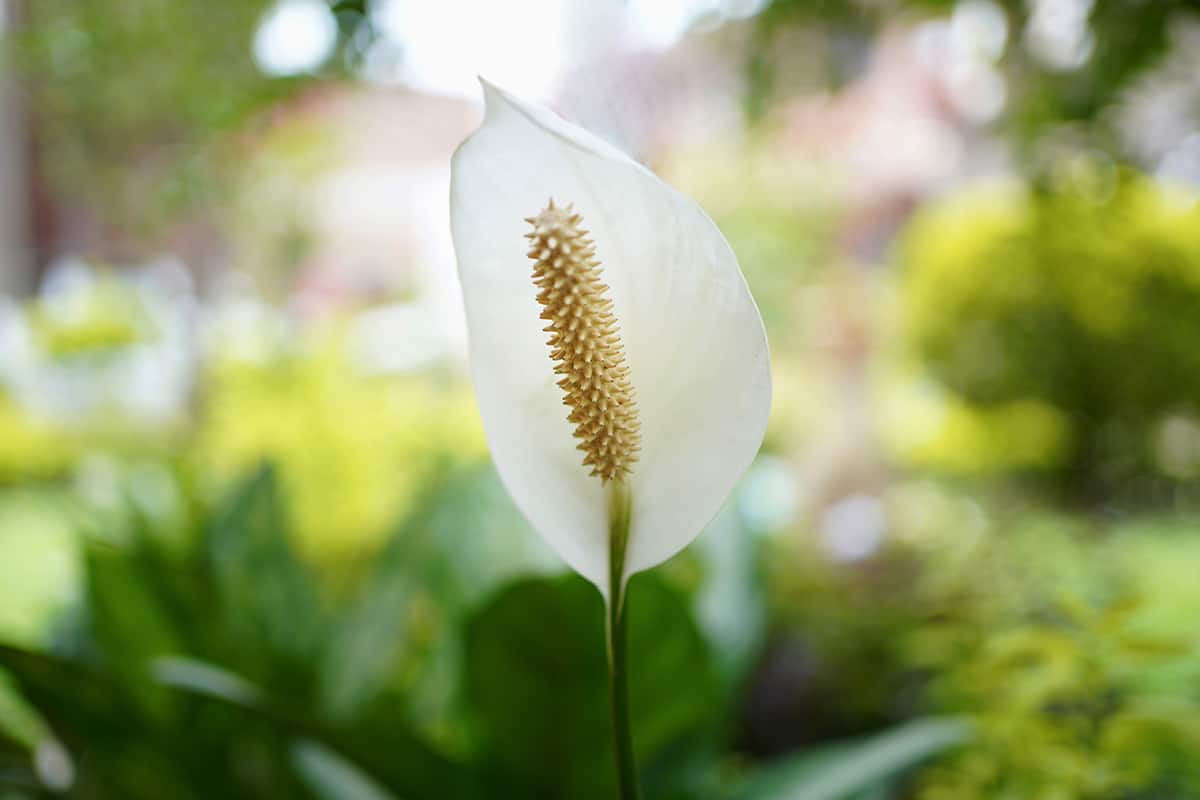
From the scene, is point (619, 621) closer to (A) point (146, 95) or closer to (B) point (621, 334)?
(B) point (621, 334)

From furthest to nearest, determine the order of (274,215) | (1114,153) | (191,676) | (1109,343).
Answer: (274,215)
(1109,343)
(1114,153)
(191,676)

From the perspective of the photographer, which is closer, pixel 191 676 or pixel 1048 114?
pixel 191 676

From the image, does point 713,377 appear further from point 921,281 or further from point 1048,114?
point 921,281

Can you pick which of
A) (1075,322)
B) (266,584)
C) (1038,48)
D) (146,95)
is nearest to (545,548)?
(266,584)

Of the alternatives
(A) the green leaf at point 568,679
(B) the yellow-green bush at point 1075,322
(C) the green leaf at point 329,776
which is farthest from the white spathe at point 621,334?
(B) the yellow-green bush at point 1075,322

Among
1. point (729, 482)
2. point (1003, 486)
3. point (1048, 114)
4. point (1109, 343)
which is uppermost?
point (1048, 114)

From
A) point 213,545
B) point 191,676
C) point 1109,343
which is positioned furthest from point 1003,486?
point 191,676

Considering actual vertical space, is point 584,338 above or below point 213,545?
above
